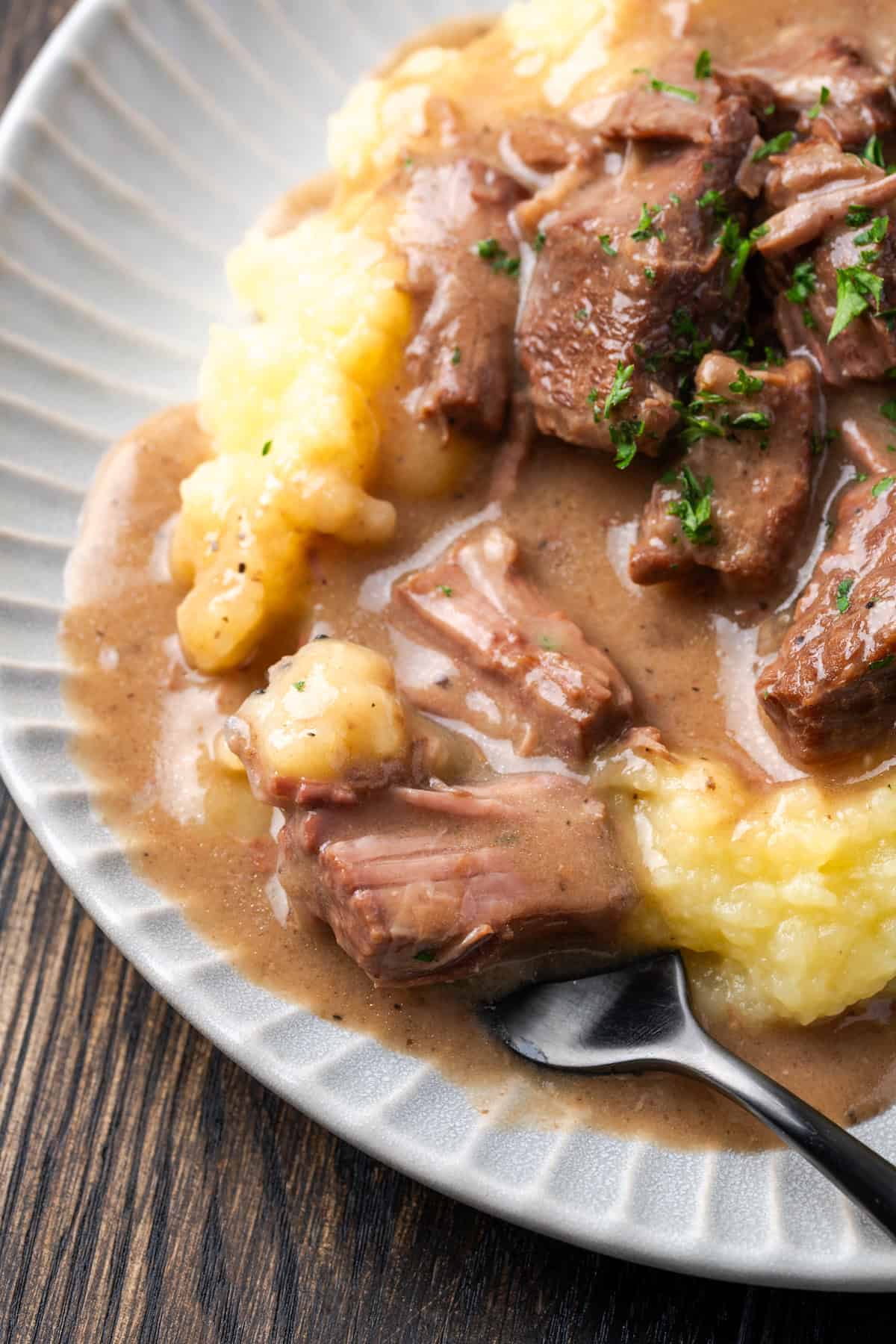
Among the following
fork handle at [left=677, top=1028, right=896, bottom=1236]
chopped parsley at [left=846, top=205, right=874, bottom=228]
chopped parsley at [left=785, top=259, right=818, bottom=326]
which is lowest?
fork handle at [left=677, top=1028, right=896, bottom=1236]

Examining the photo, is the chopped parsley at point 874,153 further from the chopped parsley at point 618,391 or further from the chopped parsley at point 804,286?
the chopped parsley at point 618,391

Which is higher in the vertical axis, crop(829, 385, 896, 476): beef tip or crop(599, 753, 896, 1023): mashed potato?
crop(829, 385, 896, 476): beef tip

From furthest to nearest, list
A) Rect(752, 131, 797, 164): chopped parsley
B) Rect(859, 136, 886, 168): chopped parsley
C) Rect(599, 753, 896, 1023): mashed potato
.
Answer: Rect(752, 131, 797, 164): chopped parsley
Rect(859, 136, 886, 168): chopped parsley
Rect(599, 753, 896, 1023): mashed potato

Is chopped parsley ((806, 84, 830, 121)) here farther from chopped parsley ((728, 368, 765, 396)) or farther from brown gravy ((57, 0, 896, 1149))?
chopped parsley ((728, 368, 765, 396))

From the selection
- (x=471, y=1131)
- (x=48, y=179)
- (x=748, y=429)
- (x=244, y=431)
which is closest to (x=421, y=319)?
(x=244, y=431)

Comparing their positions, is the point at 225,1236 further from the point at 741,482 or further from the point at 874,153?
the point at 874,153

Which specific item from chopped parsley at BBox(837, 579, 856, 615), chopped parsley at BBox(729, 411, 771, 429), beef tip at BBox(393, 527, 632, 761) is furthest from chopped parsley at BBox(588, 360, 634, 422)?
chopped parsley at BBox(837, 579, 856, 615)

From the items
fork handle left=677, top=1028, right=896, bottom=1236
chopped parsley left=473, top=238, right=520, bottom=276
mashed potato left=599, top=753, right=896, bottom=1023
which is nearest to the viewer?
fork handle left=677, top=1028, right=896, bottom=1236

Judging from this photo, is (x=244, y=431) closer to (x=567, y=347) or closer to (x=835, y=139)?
(x=567, y=347)

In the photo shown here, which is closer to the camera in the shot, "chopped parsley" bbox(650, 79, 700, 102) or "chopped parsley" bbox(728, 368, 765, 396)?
"chopped parsley" bbox(728, 368, 765, 396)
